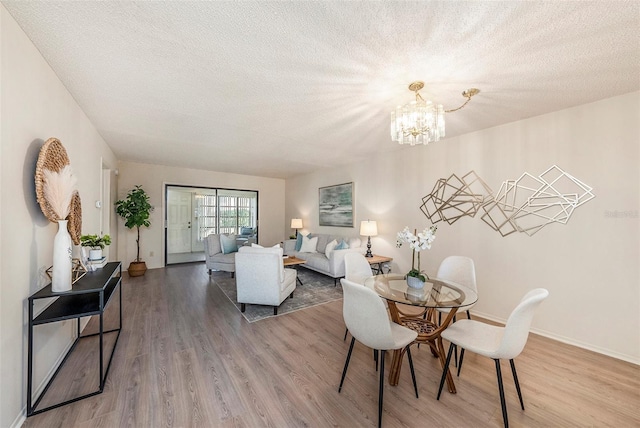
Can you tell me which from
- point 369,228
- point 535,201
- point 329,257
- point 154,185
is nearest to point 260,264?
point 329,257

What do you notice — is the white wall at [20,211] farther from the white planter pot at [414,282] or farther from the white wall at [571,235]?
the white wall at [571,235]

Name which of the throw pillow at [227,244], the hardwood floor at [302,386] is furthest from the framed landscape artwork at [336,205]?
the hardwood floor at [302,386]

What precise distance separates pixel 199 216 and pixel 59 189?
5.21 m

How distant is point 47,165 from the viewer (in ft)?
5.48

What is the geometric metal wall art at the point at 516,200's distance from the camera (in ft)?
8.49

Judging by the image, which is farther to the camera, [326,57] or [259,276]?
[259,276]

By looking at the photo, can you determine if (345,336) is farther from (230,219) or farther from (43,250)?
(230,219)

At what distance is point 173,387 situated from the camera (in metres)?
1.82

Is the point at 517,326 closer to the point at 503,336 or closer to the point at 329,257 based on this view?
the point at 503,336

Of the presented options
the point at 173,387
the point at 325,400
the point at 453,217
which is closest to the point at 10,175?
the point at 173,387

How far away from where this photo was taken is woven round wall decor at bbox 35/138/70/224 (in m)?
1.58

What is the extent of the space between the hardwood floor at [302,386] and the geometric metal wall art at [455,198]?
1.63 m

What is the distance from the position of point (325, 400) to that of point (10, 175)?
243cm

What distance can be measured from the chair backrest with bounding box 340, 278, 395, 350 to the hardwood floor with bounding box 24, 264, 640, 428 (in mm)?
491
